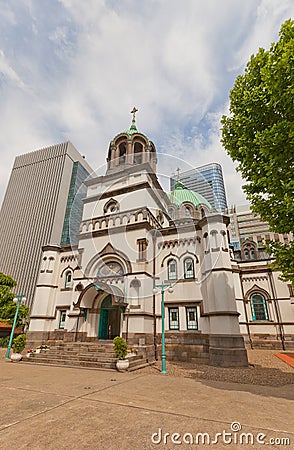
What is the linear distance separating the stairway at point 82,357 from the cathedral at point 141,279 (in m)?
1.52

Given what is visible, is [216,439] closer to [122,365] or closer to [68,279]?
[122,365]

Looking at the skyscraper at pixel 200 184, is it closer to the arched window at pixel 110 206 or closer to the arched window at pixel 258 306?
the arched window at pixel 110 206

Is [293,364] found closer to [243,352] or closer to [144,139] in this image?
[243,352]

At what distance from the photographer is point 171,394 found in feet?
24.0

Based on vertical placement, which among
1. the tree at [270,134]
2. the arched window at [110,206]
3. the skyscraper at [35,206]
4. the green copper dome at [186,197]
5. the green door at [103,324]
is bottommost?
the green door at [103,324]

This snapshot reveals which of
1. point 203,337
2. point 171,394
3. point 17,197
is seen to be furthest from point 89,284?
point 17,197

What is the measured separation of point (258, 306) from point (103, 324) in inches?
596

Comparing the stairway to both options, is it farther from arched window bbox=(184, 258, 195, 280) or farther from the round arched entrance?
arched window bbox=(184, 258, 195, 280)

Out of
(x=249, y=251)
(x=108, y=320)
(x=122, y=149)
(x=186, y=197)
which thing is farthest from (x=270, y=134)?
(x=186, y=197)

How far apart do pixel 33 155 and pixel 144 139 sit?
193 feet

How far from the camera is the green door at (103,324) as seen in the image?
1839 cm

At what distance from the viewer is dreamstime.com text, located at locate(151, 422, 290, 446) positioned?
410 centimetres

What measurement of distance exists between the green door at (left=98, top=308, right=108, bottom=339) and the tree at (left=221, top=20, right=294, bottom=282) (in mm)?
14675

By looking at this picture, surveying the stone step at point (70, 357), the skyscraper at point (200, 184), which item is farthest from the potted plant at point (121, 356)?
the skyscraper at point (200, 184)
